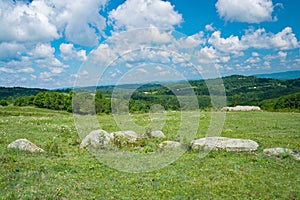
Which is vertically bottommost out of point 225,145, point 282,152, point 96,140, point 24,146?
point 282,152

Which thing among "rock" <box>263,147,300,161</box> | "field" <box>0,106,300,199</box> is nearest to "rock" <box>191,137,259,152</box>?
"field" <box>0,106,300,199</box>

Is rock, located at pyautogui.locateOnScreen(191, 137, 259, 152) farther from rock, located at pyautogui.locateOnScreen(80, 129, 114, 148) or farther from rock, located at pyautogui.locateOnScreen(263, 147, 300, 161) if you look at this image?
rock, located at pyautogui.locateOnScreen(80, 129, 114, 148)

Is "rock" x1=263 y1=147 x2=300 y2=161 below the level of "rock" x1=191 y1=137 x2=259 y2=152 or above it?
below

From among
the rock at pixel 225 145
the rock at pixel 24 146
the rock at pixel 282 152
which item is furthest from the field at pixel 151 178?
the rock at pixel 225 145

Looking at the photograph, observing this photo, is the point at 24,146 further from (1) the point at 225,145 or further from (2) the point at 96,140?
(1) the point at 225,145

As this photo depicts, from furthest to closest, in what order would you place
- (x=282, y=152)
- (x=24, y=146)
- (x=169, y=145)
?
(x=169, y=145) → (x=24, y=146) → (x=282, y=152)

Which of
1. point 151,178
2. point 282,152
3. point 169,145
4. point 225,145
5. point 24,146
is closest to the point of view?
point 151,178

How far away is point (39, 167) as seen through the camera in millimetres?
12117

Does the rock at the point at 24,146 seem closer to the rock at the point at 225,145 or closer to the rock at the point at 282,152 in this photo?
the rock at the point at 225,145

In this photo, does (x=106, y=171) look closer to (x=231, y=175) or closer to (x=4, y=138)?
(x=231, y=175)

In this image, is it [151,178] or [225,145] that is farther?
[225,145]

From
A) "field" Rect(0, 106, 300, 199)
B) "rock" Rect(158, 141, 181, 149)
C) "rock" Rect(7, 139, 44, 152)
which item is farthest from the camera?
"rock" Rect(158, 141, 181, 149)

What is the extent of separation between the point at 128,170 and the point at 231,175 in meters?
4.65

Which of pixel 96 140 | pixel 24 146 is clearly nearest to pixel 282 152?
pixel 96 140
